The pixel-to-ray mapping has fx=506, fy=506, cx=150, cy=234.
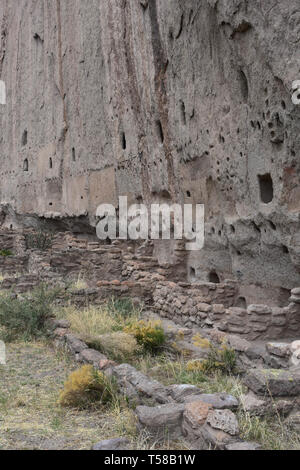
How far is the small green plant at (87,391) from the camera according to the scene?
212 inches

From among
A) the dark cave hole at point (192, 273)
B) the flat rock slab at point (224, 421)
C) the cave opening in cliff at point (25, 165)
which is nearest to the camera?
the flat rock slab at point (224, 421)

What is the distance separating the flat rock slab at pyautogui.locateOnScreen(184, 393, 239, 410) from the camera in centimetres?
450

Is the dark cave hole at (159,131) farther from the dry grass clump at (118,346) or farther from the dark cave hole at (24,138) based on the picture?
the dark cave hole at (24,138)

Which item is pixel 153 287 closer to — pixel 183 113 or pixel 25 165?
pixel 183 113

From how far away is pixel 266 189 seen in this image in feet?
34.5

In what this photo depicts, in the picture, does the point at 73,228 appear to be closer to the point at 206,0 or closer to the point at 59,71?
the point at 59,71

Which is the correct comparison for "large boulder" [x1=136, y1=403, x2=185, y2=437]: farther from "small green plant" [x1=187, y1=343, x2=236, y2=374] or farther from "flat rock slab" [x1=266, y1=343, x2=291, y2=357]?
"small green plant" [x1=187, y1=343, x2=236, y2=374]

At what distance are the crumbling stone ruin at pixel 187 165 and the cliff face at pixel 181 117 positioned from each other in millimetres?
42

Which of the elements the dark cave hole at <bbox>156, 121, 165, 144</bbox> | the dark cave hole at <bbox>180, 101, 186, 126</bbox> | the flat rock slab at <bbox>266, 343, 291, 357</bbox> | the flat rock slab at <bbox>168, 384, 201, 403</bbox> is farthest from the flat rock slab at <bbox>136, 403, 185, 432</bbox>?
the dark cave hole at <bbox>156, 121, 165, 144</bbox>

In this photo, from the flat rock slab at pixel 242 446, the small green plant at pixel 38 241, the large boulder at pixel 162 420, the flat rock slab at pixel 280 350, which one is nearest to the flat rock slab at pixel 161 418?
the large boulder at pixel 162 420

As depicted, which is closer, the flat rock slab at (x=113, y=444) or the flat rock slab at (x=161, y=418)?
the flat rock slab at (x=113, y=444)

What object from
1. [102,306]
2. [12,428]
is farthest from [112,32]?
[12,428]

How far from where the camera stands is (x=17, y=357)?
7797 mm

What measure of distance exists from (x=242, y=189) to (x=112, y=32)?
8938mm
